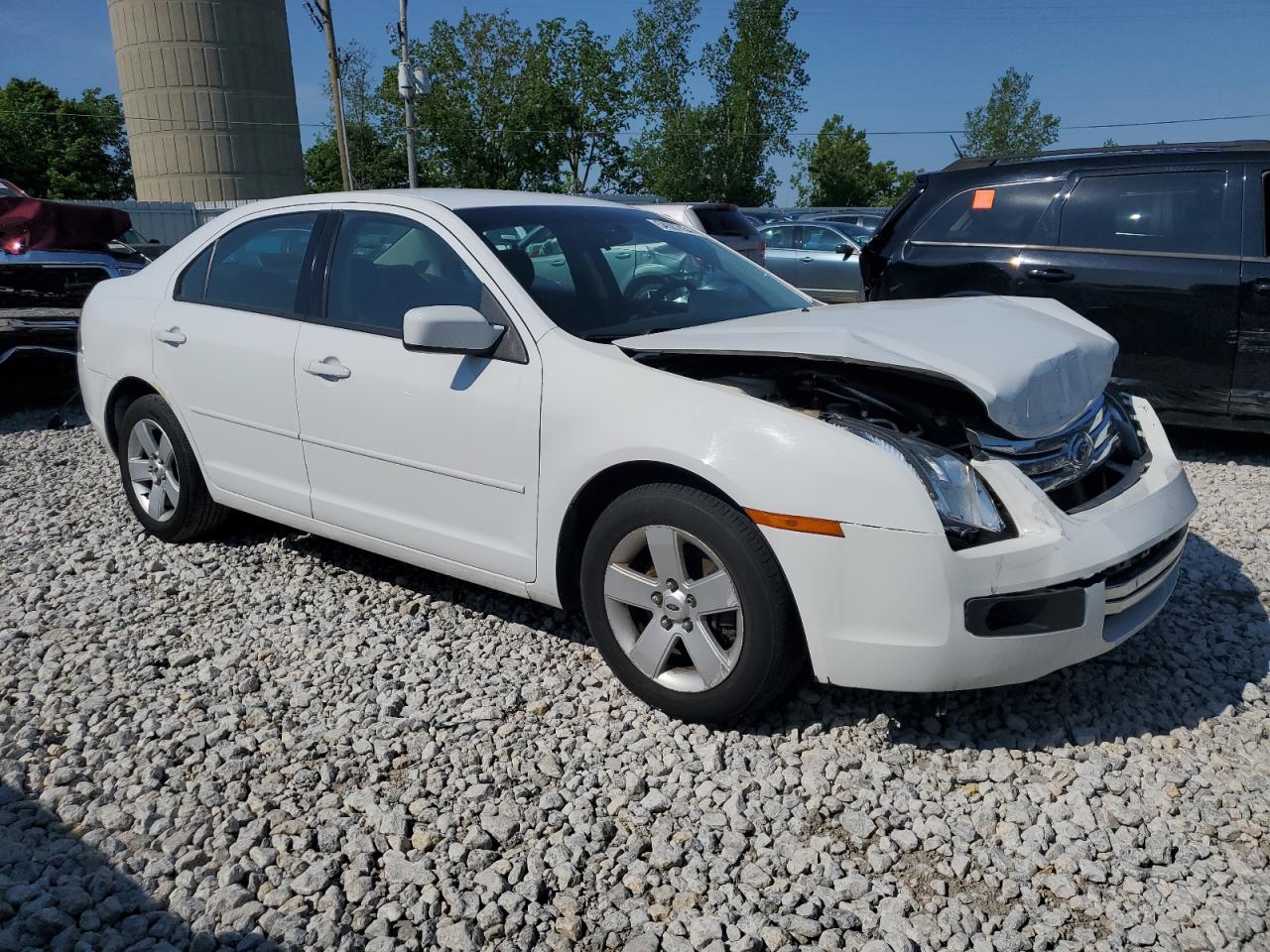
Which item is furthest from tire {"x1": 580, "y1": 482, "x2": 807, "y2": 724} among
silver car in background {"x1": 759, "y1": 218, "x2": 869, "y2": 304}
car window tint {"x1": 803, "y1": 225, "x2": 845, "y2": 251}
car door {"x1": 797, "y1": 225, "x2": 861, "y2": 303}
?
car window tint {"x1": 803, "y1": 225, "x2": 845, "y2": 251}

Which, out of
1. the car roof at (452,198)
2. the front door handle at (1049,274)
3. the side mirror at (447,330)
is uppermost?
the car roof at (452,198)

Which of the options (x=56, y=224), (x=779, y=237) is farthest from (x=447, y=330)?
(x=779, y=237)

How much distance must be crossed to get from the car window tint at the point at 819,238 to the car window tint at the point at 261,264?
1190 centimetres

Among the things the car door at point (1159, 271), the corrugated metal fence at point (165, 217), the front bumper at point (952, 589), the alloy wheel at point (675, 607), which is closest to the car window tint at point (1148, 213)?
the car door at point (1159, 271)

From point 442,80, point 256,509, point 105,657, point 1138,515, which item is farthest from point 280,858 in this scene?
point 442,80

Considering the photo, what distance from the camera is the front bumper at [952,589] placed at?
8.37ft

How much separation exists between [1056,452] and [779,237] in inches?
521

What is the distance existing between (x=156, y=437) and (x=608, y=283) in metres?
2.43

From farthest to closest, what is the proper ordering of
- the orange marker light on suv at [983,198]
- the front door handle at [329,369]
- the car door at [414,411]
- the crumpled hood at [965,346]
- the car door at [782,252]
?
the car door at [782,252] → the orange marker light on suv at [983,198] → the front door handle at [329,369] → the car door at [414,411] → the crumpled hood at [965,346]

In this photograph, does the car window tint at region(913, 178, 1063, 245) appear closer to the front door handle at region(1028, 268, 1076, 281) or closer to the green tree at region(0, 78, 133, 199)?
the front door handle at region(1028, 268, 1076, 281)

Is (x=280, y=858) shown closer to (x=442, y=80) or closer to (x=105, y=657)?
(x=105, y=657)

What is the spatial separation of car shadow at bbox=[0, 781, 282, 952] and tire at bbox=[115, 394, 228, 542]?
2.08 metres

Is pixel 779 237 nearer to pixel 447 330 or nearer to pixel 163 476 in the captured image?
pixel 163 476

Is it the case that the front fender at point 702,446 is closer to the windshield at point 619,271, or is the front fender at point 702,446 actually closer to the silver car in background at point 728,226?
the windshield at point 619,271
